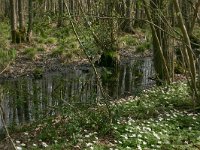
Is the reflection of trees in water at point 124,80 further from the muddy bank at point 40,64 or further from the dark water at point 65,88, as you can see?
the muddy bank at point 40,64

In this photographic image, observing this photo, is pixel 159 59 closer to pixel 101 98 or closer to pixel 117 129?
pixel 101 98

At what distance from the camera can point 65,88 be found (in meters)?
13.4

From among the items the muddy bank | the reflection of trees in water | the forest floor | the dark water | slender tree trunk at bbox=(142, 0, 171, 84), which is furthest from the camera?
the forest floor

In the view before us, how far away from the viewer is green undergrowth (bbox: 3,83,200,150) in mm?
7449

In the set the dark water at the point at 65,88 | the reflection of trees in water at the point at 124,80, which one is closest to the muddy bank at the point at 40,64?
the dark water at the point at 65,88

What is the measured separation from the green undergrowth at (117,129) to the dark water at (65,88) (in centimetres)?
79

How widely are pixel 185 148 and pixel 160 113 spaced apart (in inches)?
96.3

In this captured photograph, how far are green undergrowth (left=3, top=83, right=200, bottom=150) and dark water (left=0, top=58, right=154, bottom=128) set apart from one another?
787mm

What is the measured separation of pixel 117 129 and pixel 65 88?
215 inches

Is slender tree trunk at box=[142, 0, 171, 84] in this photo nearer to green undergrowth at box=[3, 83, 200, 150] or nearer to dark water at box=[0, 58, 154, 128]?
dark water at box=[0, 58, 154, 128]

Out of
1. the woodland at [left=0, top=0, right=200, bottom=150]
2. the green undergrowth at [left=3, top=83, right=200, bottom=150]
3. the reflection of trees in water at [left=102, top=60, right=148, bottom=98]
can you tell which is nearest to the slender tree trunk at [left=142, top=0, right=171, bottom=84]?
the woodland at [left=0, top=0, right=200, bottom=150]

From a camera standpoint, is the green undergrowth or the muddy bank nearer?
the green undergrowth

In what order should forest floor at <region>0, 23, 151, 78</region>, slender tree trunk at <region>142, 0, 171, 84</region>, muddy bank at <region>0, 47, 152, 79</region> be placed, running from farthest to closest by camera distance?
forest floor at <region>0, 23, 151, 78</region>
muddy bank at <region>0, 47, 152, 79</region>
slender tree trunk at <region>142, 0, 171, 84</region>

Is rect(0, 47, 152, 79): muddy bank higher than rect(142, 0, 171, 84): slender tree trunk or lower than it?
lower
